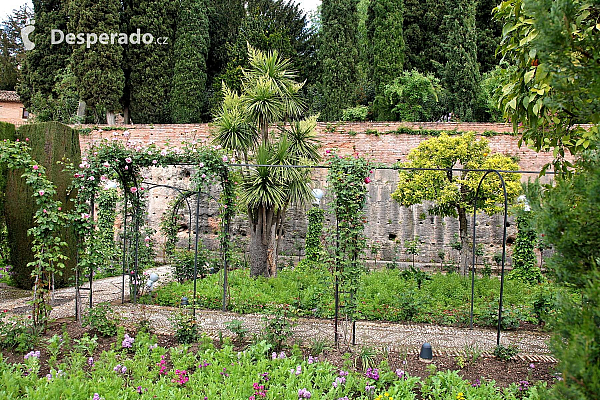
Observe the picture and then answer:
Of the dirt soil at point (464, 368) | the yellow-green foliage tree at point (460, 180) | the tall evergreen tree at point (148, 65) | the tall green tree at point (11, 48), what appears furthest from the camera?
the tall green tree at point (11, 48)

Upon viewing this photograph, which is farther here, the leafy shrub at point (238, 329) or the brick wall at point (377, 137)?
the brick wall at point (377, 137)

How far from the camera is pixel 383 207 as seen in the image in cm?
1073

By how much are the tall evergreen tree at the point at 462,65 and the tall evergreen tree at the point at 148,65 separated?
880cm

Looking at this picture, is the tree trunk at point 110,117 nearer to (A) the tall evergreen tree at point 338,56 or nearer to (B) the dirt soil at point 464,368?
(A) the tall evergreen tree at point 338,56

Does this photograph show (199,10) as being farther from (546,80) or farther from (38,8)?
(546,80)

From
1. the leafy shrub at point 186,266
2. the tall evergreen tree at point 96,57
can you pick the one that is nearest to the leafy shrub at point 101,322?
the leafy shrub at point 186,266

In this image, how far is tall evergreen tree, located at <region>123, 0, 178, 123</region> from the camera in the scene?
13875 millimetres

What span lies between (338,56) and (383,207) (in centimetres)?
541

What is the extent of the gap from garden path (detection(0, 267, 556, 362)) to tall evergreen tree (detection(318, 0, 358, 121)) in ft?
29.4

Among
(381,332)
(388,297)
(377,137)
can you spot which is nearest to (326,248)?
(381,332)

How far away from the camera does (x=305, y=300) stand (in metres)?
5.71

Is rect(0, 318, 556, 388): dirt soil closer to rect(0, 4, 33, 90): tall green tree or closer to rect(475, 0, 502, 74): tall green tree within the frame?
rect(475, 0, 502, 74): tall green tree

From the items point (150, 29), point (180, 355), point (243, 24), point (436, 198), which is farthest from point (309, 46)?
point (180, 355)

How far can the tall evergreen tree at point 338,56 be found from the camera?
43.8 ft
